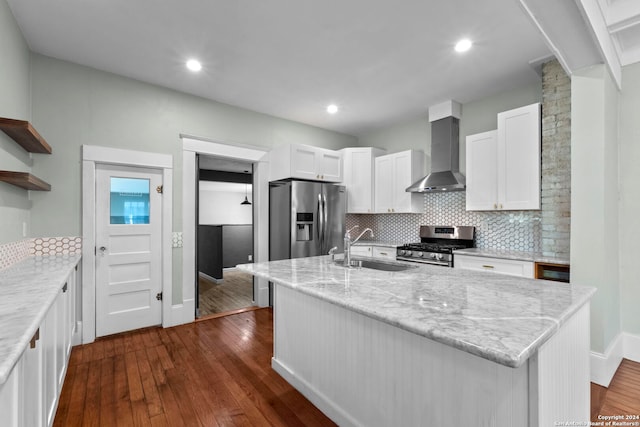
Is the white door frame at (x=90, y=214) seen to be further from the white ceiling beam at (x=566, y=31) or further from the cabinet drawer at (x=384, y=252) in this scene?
the white ceiling beam at (x=566, y=31)

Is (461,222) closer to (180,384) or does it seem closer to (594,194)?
(594,194)

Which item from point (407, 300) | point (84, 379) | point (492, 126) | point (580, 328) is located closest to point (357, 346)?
point (407, 300)

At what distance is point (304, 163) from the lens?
418 cm

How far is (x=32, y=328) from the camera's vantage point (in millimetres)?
1023

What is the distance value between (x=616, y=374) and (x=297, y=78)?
3931mm

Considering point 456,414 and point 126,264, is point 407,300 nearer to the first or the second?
point 456,414

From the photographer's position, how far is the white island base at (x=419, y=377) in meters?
1.06

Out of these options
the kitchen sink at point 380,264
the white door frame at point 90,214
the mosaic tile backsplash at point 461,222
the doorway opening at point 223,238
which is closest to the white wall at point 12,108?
the white door frame at point 90,214

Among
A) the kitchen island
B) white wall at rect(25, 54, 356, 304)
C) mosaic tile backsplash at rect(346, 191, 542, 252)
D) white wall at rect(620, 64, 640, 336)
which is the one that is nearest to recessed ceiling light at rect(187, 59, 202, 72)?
white wall at rect(25, 54, 356, 304)

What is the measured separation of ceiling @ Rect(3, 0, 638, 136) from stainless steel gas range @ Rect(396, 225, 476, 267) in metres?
1.77

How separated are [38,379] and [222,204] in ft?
A: 24.0

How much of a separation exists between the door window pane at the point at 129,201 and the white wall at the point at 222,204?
4635mm

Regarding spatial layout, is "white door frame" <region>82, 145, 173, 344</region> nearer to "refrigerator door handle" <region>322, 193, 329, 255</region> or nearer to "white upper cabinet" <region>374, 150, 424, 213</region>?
"refrigerator door handle" <region>322, 193, 329, 255</region>

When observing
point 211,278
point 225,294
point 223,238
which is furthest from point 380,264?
point 223,238
